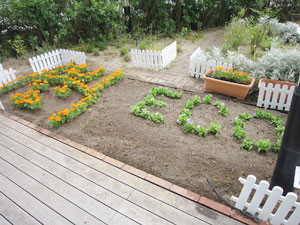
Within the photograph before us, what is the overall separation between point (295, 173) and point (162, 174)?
4.70 ft

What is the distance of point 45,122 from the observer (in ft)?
12.3

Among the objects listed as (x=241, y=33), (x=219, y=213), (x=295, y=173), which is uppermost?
(x=241, y=33)

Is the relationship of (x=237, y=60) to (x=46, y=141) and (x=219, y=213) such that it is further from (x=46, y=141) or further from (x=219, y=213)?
(x=46, y=141)

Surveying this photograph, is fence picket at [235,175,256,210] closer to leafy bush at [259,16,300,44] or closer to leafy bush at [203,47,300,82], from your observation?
leafy bush at [203,47,300,82]

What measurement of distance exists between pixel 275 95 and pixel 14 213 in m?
4.32

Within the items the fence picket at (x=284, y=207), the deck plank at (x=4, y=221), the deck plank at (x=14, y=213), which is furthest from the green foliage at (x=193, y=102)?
the deck plank at (x=4, y=221)

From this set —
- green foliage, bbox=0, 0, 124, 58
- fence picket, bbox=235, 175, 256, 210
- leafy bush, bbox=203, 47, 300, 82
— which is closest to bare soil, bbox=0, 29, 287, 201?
fence picket, bbox=235, 175, 256, 210

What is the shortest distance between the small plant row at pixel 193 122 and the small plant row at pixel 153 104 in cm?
36

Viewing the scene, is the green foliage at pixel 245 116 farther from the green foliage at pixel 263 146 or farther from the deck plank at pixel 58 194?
the deck plank at pixel 58 194

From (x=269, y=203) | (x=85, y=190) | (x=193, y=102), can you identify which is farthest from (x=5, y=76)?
(x=269, y=203)

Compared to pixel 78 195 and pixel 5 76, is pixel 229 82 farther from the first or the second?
pixel 5 76

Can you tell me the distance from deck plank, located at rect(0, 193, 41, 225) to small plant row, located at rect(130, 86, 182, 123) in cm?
220

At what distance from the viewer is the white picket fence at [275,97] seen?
3.60 metres

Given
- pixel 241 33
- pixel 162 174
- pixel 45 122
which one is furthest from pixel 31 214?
pixel 241 33
